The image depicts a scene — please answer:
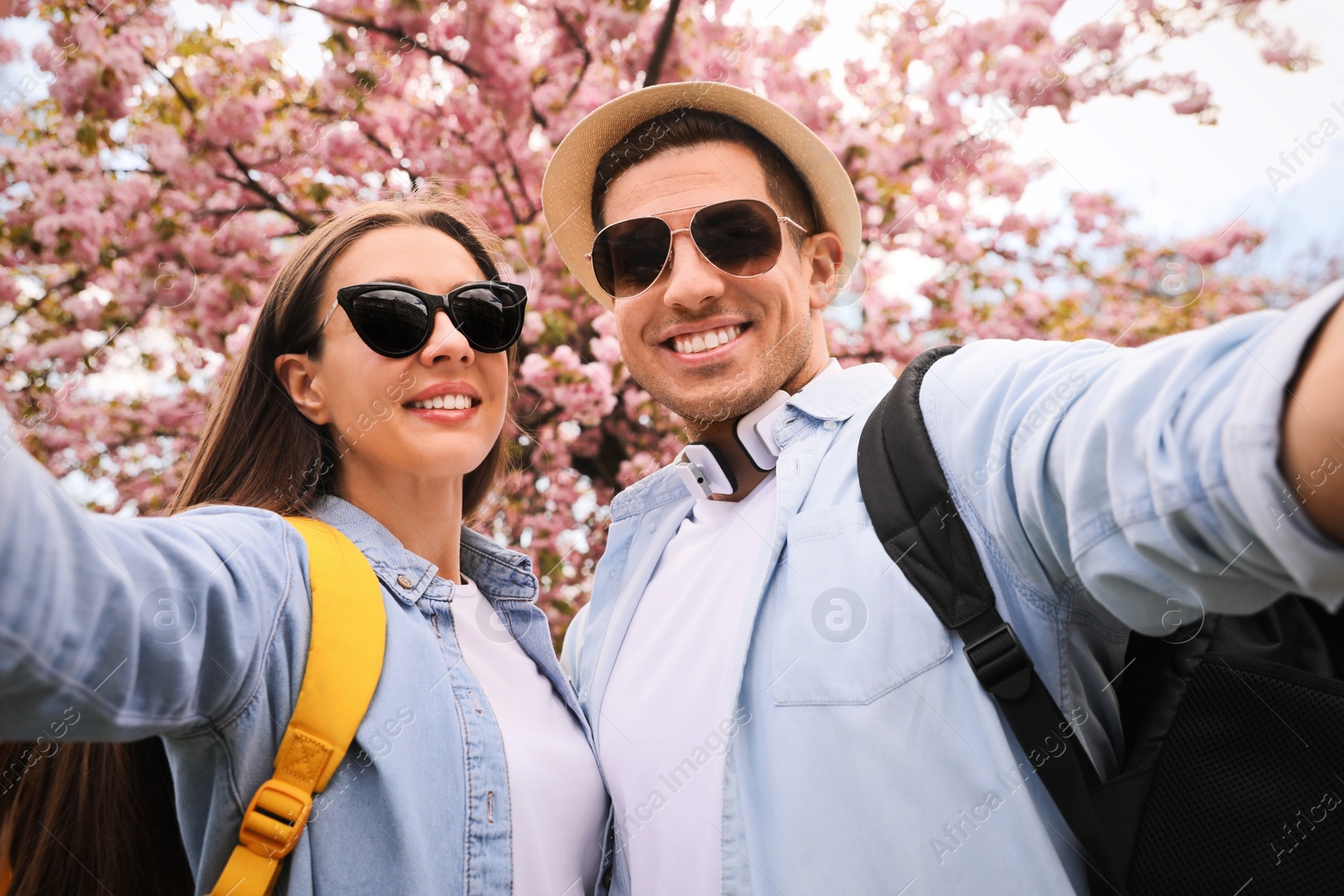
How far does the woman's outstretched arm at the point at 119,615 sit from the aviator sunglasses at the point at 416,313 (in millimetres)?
722

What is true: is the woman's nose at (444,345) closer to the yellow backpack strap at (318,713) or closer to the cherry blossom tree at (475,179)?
the yellow backpack strap at (318,713)

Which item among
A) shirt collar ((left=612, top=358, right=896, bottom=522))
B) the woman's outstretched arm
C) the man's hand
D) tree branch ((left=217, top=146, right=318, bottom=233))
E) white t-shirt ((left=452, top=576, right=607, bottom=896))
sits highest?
tree branch ((left=217, top=146, right=318, bottom=233))

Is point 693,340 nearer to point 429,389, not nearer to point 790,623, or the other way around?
point 429,389

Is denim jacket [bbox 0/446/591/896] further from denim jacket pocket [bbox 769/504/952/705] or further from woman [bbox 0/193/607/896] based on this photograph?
denim jacket pocket [bbox 769/504/952/705]

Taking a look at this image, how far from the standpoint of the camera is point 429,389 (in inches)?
77.7

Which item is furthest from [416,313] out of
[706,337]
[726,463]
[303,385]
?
[726,463]

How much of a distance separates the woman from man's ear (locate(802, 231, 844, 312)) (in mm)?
1035

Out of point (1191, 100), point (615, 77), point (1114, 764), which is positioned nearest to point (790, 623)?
point (1114, 764)

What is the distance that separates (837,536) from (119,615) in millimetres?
1244

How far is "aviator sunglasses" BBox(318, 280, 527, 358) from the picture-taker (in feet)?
6.25

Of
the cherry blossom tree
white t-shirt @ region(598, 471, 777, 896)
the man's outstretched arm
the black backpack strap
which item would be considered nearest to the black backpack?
the black backpack strap

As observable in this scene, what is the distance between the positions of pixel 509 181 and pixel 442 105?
60 cm

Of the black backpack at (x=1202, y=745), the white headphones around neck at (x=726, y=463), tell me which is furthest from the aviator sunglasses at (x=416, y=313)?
the black backpack at (x=1202, y=745)

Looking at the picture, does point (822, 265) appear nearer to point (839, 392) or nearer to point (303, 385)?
point (839, 392)
